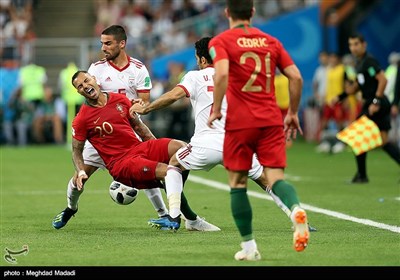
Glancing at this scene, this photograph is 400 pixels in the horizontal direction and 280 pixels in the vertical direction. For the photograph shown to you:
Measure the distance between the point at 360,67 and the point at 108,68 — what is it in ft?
20.9

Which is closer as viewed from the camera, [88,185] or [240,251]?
[240,251]

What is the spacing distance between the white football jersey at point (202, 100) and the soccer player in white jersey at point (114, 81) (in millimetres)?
1098

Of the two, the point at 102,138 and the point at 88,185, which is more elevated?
the point at 102,138

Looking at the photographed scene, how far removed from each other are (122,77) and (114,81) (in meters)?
0.12

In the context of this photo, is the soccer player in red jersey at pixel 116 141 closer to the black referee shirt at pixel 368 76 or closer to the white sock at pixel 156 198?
the white sock at pixel 156 198

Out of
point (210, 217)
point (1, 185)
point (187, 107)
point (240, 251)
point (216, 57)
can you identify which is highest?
point (216, 57)

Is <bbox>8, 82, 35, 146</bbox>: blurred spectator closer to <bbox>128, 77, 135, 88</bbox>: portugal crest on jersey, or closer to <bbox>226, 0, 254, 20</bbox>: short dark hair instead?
<bbox>128, 77, 135, 88</bbox>: portugal crest on jersey

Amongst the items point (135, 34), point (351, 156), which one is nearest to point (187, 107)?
point (135, 34)

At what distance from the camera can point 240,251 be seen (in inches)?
368

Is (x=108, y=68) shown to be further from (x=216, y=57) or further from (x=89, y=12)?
(x=89, y=12)

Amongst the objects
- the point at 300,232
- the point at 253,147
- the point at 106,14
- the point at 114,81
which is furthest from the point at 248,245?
the point at 106,14

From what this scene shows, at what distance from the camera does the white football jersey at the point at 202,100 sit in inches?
441
